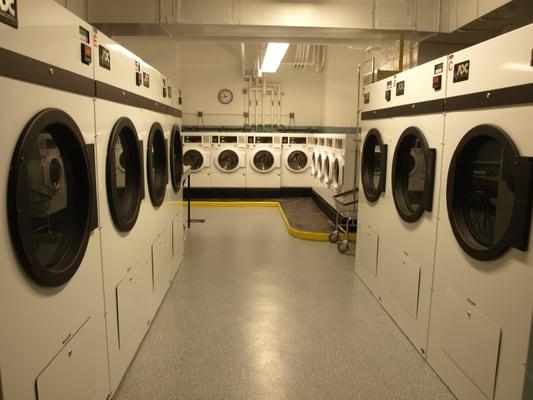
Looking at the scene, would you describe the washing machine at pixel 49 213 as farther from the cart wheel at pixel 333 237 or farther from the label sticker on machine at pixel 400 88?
the cart wheel at pixel 333 237

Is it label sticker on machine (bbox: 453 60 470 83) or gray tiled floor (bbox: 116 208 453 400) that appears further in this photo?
gray tiled floor (bbox: 116 208 453 400)

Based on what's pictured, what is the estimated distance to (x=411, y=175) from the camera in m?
3.90

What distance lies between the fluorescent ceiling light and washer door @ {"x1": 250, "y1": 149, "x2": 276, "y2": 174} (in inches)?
69.3

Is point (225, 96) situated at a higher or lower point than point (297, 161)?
higher

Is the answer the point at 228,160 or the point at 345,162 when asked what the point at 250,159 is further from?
the point at 345,162

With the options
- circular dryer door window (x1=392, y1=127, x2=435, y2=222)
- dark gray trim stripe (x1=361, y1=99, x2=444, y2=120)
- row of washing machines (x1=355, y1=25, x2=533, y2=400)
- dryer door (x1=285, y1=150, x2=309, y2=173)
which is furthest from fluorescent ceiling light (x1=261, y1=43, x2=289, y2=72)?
circular dryer door window (x1=392, y1=127, x2=435, y2=222)

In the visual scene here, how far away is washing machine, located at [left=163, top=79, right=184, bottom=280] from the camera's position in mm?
4375

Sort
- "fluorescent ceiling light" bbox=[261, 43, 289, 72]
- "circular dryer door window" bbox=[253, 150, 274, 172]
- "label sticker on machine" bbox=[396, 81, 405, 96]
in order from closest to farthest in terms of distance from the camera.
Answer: "label sticker on machine" bbox=[396, 81, 405, 96] < "fluorescent ceiling light" bbox=[261, 43, 289, 72] < "circular dryer door window" bbox=[253, 150, 274, 172]

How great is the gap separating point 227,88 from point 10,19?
9114 mm

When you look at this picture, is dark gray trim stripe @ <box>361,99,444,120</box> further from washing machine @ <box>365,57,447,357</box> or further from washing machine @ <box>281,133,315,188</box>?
washing machine @ <box>281,133,315,188</box>

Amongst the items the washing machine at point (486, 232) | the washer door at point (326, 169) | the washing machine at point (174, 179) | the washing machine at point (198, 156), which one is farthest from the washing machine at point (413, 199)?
the washing machine at point (198, 156)

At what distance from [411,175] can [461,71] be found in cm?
147

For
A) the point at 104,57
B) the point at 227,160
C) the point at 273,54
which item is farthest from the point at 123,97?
the point at 227,160

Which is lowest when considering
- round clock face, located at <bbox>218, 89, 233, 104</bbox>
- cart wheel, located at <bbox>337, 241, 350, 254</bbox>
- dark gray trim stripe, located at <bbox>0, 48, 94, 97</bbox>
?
cart wheel, located at <bbox>337, 241, 350, 254</bbox>
